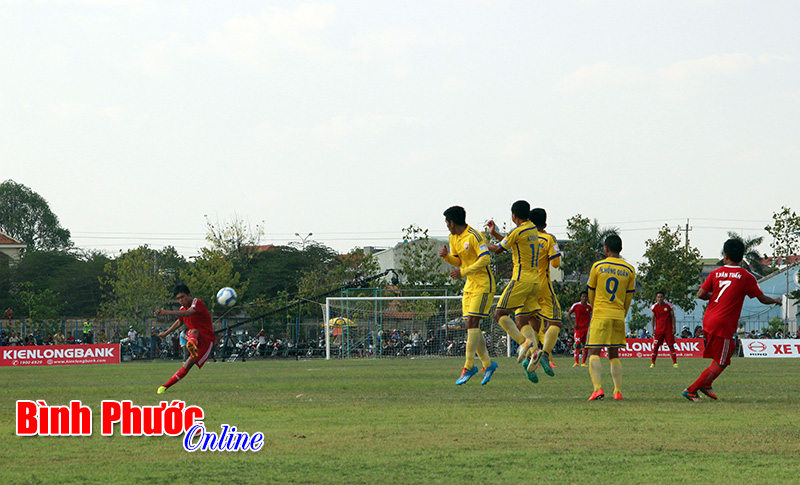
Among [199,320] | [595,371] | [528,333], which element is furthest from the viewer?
[199,320]

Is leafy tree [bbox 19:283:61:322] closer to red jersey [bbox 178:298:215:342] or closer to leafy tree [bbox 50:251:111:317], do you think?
leafy tree [bbox 50:251:111:317]

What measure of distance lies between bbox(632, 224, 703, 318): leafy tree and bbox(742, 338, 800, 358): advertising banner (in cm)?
1558

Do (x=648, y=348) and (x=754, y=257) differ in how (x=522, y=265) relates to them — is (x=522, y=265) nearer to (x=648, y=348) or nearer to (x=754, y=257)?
(x=648, y=348)

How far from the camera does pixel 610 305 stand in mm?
11312

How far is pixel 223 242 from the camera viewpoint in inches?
3189

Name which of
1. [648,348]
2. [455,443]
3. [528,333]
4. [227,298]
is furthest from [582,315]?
[455,443]

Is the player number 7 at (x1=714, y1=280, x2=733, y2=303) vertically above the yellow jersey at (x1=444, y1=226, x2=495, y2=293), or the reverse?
the yellow jersey at (x1=444, y1=226, x2=495, y2=293)

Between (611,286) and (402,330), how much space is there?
105 ft

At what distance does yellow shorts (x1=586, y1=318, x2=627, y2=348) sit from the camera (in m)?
11.2

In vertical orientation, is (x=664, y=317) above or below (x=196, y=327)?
below

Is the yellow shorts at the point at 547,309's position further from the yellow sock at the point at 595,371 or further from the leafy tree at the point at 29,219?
the leafy tree at the point at 29,219

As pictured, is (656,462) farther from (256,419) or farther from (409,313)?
(409,313)

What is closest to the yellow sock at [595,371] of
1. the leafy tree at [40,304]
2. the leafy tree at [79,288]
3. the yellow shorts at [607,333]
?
the yellow shorts at [607,333]

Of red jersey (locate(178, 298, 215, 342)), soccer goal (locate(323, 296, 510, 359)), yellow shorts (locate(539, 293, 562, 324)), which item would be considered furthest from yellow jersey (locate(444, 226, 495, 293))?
soccer goal (locate(323, 296, 510, 359))
